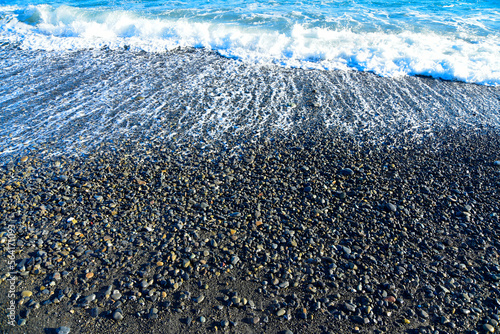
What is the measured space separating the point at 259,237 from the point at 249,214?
1.85ft

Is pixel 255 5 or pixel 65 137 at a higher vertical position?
pixel 255 5

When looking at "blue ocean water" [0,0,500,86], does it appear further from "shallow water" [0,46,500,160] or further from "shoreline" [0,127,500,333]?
"shoreline" [0,127,500,333]

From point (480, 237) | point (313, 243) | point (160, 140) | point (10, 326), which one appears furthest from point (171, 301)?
point (480, 237)

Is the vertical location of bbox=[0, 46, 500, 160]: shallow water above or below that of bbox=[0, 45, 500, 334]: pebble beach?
above

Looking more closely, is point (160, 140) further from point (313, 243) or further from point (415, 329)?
point (415, 329)

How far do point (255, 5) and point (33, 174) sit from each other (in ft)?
54.0

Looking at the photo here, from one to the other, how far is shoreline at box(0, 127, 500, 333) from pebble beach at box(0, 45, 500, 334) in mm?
25

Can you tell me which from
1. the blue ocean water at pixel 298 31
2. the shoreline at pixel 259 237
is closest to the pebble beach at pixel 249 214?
the shoreline at pixel 259 237

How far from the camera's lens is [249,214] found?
5.77 metres

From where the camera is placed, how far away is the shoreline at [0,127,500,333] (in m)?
4.30

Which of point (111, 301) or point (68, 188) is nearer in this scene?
point (111, 301)

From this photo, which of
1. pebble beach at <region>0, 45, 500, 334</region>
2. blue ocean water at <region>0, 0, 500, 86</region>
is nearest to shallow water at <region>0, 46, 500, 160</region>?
pebble beach at <region>0, 45, 500, 334</region>

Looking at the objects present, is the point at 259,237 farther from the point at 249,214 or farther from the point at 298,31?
the point at 298,31

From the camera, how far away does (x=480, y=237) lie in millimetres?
5461
